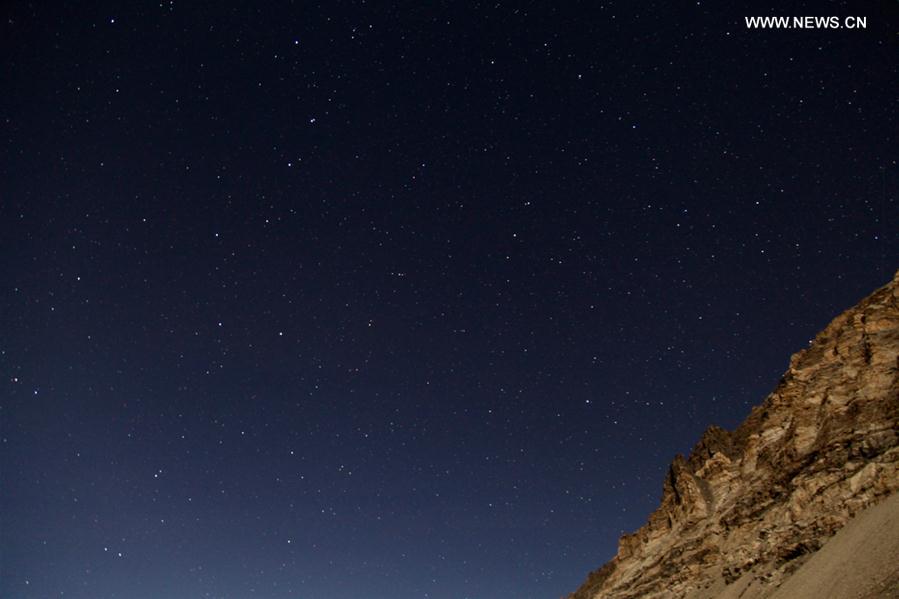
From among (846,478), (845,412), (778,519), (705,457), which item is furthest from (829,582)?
(705,457)

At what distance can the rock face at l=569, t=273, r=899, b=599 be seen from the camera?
113 feet

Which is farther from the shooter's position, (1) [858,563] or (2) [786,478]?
(2) [786,478]

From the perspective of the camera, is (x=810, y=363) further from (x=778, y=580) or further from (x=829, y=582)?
(x=829, y=582)

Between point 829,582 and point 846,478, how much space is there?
1297 cm

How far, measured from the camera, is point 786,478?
4159 centimetres

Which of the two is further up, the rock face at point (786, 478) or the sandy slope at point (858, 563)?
the rock face at point (786, 478)

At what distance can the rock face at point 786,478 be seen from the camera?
113ft

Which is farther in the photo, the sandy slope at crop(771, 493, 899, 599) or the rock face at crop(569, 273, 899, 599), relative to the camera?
the rock face at crop(569, 273, 899, 599)

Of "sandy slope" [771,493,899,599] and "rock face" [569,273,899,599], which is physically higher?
"rock face" [569,273,899,599]

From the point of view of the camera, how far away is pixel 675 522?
55.1 m

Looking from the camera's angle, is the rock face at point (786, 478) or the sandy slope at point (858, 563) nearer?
the sandy slope at point (858, 563)

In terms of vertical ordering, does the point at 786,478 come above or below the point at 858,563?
above

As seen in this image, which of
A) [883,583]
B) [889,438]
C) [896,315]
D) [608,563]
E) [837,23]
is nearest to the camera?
[883,583]

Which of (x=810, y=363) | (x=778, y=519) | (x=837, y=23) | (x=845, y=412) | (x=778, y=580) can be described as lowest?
(x=778, y=580)
